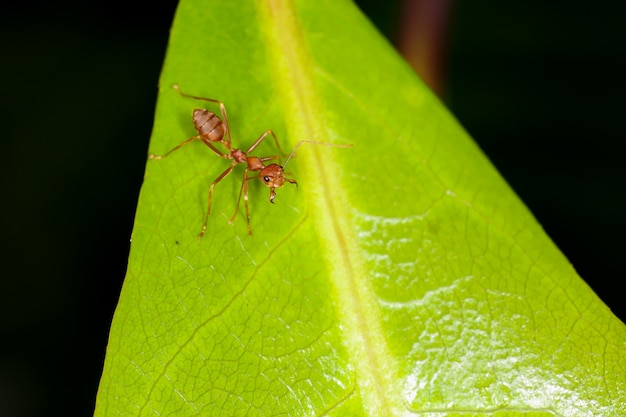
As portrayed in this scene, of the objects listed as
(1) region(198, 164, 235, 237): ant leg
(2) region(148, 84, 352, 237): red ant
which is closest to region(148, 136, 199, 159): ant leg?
(2) region(148, 84, 352, 237): red ant

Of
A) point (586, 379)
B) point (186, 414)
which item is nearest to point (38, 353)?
point (186, 414)


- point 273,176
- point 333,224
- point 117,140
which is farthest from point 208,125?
point 117,140

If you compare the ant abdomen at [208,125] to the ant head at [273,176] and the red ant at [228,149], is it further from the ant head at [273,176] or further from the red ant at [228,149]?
the ant head at [273,176]

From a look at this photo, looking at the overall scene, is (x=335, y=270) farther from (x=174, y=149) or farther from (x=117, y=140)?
(x=117, y=140)

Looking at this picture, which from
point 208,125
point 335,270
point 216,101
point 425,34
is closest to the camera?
point 335,270

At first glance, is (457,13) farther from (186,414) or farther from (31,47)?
(186,414)

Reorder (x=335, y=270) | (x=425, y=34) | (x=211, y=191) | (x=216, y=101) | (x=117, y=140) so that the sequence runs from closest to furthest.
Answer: (x=335, y=270) < (x=211, y=191) < (x=216, y=101) < (x=425, y=34) < (x=117, y=140)

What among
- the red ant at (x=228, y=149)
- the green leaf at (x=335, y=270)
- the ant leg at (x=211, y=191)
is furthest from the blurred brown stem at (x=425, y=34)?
the ant leg at (x=211, y=191)
